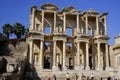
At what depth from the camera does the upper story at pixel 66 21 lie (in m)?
41.6

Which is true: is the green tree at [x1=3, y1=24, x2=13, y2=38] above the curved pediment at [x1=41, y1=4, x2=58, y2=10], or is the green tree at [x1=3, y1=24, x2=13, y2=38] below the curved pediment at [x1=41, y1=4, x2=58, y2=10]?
below

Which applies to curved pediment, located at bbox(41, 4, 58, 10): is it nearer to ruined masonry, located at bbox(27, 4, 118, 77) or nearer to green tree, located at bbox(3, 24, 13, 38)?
ruined masonry, located at bbox(27, 4, 118, 77)

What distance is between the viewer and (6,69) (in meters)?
32.8

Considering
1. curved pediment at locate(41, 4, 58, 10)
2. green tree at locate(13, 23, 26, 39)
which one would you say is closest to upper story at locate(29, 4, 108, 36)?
curved pediment at locate(41, 4, 58, 10)

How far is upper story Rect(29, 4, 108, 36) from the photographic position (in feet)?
136

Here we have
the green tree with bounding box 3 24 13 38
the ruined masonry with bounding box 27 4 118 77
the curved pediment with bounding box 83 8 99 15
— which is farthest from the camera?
the green tree with bounding box 3 24 13 38

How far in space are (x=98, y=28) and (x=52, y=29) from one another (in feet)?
27.8

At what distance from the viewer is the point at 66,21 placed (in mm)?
43781

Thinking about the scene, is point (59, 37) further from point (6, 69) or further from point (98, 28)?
point (6, 69)

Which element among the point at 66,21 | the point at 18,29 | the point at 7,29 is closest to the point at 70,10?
the point at 66,21

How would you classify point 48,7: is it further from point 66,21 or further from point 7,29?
point 7,29

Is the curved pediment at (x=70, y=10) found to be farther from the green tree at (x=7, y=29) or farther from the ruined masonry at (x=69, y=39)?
the green tree at (x=7, y=29)

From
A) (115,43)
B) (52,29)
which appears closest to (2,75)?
(52,29)

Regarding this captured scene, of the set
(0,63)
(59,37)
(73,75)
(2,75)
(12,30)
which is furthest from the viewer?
(12,30)
